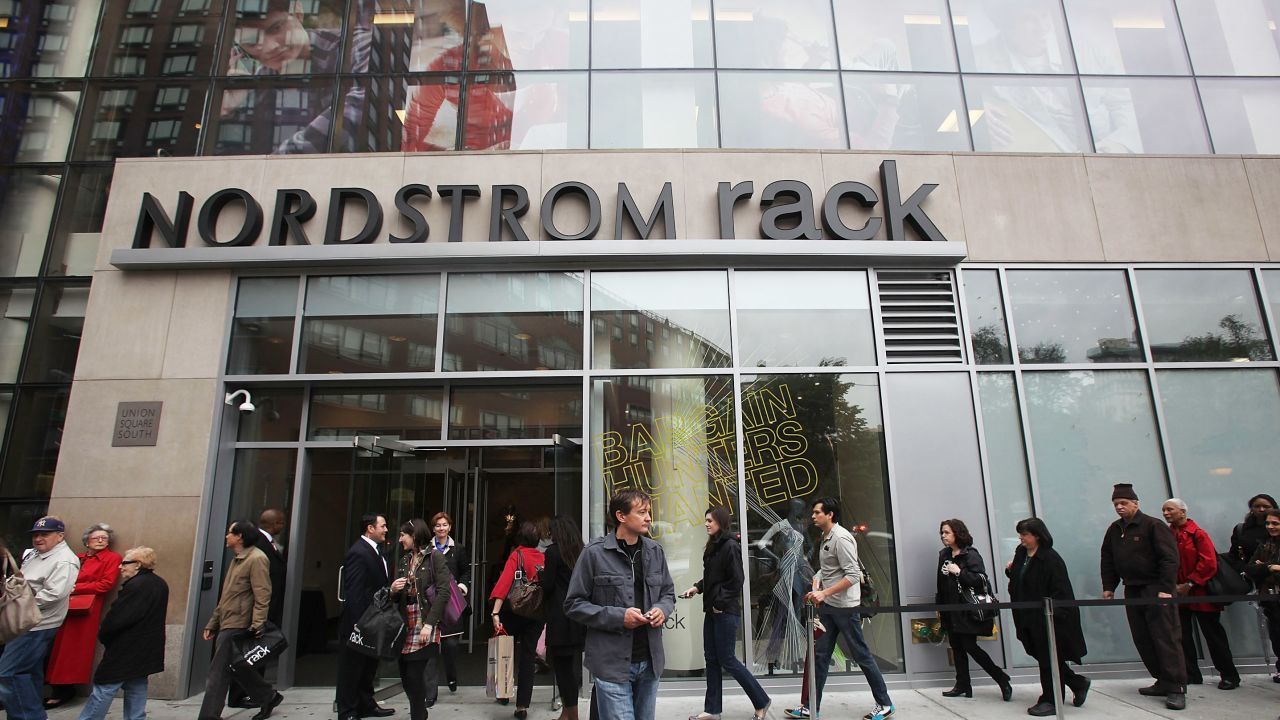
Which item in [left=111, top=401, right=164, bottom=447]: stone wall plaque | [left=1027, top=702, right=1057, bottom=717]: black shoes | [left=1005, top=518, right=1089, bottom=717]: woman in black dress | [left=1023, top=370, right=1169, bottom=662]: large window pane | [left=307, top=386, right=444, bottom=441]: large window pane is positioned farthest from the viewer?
[left=307, top=386, right=444, bottom=441]: large window pane

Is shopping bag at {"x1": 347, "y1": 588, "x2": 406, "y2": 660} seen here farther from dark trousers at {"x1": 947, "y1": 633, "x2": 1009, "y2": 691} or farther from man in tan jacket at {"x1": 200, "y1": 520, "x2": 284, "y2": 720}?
dark trousers at {"x1": 947, "y1": 633, "x2": 1009, "y2": 691}

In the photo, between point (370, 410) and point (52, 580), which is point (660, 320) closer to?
point (370, 410)

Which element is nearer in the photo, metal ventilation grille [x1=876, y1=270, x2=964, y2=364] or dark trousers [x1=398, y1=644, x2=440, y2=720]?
dark trousers [x1=398, y1=644, x2=440, y2=720]

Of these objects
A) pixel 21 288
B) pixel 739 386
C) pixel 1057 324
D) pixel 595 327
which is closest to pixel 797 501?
pixel 739 386

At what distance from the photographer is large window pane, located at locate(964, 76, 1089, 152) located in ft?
30.6

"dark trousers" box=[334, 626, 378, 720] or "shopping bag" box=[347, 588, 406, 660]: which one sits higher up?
"shopping bag" box=[347, 588, 406, 660]

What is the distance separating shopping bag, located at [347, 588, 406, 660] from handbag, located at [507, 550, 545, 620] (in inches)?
37.7

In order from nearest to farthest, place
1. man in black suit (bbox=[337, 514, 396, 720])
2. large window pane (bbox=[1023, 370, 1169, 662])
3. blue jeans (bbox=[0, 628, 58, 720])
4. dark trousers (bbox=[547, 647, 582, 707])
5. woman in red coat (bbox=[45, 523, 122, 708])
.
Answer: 1. blue jeans (bbox=[0, 628, 58, 720])
2. dark trousers (bbox=[547, 647, 582, 707])
3. man in black suit (bbox=[337, 514, 396, 720])
4. woman in red coat (bbox=[45, 523, 122, 708])
5. large window pane (bbox=[1023, 370, 1169, 662])

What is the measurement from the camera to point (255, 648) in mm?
6281

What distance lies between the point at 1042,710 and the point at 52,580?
8694 mm

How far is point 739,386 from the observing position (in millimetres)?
8250

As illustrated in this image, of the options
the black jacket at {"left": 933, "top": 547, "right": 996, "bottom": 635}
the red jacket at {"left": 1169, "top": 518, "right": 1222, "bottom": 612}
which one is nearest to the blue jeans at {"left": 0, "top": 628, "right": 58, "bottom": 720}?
the black jacket at {"left": 933, "top": 547, "right": 996, "bottom": 635}

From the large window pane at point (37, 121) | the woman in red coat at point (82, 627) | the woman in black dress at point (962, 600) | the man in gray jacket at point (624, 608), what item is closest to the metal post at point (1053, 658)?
the woman in black dress at point (962, 600)

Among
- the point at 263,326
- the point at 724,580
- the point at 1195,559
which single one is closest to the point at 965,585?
the point at 1195,559
